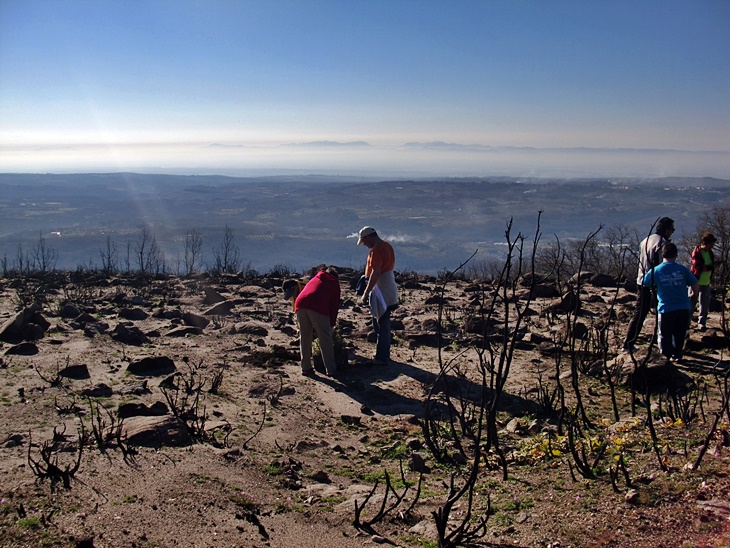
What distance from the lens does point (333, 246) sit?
364ft

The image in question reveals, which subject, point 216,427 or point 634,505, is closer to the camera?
point 634,505

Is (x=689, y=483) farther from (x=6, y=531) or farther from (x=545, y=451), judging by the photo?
(x=6, y=531)

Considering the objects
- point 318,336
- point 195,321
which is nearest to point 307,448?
point 318,336

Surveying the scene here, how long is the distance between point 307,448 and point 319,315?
7.51 feet

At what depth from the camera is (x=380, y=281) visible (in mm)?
7559

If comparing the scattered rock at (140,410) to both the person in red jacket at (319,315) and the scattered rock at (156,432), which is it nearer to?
the scattered rock at (156,432)

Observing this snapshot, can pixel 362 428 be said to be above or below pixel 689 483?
below

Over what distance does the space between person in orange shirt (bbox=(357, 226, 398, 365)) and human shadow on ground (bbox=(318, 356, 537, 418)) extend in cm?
28

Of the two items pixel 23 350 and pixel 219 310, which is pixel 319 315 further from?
pixel 219 310

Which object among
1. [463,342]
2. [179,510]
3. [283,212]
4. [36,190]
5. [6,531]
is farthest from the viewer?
[36,190]

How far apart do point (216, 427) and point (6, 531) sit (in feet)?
6.92

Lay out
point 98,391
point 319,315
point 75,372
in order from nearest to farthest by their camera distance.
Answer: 1. point 98,391
2. point 75,372
3. point 319,315

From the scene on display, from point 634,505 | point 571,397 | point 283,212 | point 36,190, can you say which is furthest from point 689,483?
point 36,190

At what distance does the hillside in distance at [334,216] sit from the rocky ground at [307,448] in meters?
69.5
